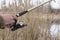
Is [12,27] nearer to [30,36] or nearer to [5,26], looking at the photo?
[5,26]

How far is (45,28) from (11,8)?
50.8 inches

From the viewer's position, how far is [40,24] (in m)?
3.34

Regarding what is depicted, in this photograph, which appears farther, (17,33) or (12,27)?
(17,33)

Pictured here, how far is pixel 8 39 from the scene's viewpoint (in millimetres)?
2738

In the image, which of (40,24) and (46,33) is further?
(40,24)

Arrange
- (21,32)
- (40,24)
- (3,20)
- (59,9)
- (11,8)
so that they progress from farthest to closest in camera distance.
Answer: (59,9) → (11,8) → (40,24) → (21,32) → (3,20)

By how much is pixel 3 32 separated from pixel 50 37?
1.64 ft

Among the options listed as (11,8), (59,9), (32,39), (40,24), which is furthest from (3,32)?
(59,9)

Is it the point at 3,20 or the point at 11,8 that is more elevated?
the point at 3,20

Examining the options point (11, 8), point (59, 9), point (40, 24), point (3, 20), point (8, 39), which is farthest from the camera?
point (59, 9)

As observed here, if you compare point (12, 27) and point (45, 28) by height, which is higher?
point (12, 27)

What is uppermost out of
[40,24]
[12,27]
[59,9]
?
[12,27]

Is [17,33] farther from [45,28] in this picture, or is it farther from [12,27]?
[12,27]

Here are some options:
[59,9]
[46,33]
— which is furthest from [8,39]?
[59,9]
